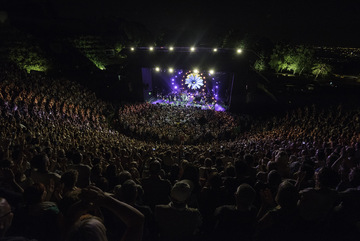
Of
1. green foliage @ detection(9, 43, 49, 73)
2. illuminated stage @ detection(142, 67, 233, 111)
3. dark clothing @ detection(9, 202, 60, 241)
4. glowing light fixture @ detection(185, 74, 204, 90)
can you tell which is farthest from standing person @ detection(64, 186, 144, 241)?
glowing light fixture @ detection(185, 74, 204, 90)

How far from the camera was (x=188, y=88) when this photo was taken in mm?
41500

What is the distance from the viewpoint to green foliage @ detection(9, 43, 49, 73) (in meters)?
30.2

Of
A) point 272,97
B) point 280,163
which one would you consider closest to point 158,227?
point 280,163

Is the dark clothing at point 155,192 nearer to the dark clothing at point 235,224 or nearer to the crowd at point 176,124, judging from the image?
the dark clothing at point 235,224

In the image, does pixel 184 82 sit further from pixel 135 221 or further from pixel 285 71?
pixel 135 221

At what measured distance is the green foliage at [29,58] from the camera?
99.1ft

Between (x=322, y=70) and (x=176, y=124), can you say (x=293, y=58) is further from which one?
(x=176, y=124)

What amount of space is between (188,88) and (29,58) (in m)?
25.8

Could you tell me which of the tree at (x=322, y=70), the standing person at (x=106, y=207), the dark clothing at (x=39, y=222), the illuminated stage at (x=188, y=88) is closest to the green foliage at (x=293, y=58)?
the tree at (x=322, y=70)

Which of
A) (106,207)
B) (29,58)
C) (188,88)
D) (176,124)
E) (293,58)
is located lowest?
(106,207)

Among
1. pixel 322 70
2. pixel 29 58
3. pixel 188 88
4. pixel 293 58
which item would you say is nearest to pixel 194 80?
pixel 188 88

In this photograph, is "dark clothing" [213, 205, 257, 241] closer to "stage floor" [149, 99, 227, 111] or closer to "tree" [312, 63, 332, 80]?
"stage floor" [149, 99, 227, 111]

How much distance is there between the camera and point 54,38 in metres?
41.6

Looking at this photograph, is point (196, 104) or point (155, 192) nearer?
point (155, 192)
